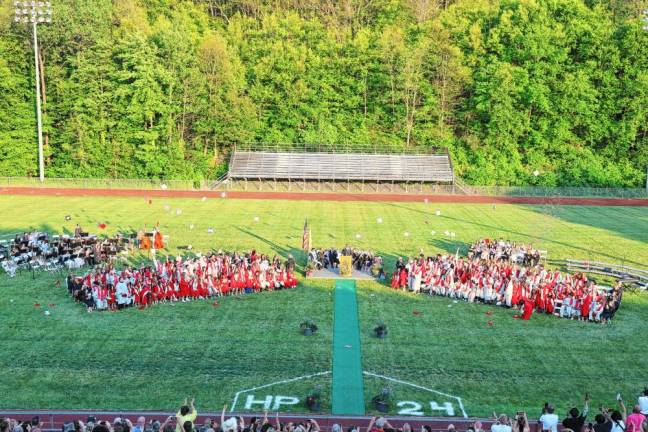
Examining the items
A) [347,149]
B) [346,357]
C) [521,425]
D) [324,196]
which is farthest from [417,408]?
[347,149]

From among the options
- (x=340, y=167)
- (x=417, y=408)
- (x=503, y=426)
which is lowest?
(x=417, y=408)

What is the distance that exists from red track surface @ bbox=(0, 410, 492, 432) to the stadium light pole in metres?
48.6

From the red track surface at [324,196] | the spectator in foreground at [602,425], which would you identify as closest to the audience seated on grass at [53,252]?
the red track surface at [324,196]

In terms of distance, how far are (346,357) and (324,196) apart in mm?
36785

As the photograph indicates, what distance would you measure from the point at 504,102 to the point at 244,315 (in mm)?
51223

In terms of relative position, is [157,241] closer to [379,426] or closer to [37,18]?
[379,426]

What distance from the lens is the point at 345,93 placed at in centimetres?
7156

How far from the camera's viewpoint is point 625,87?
66.1 m

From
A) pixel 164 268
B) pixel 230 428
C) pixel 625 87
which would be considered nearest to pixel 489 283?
pixel 164 268

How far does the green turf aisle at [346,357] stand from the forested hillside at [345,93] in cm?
4319

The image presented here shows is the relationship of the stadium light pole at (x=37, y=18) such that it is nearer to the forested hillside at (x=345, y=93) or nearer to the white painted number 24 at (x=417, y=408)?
the forested hillside at (x=345, y=93)

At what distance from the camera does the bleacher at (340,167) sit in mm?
62281

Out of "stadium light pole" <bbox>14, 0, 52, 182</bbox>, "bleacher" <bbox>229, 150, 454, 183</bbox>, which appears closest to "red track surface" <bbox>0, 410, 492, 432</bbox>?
"bleacher" <bbox>229, 150, 454, 183</bbox>

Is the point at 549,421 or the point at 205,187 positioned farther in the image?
the point at 205,187
